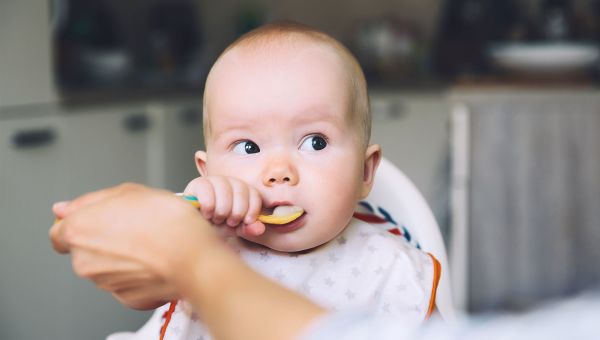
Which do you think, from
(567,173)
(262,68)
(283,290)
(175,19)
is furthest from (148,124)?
(283,290)

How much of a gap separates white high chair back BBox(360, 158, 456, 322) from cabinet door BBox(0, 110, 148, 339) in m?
1.07

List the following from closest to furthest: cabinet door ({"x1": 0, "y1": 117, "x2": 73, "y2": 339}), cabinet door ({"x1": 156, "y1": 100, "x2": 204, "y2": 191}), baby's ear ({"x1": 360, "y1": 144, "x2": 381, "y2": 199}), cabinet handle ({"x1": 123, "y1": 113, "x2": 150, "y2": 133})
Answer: baby's ear ({"x1": 360, "y1": 144, "x2": 381, "y2": 199}) → cabinet door ({"x1": 0, "y1": 117, "x2": 73, "y2": 339}) → cabinet handle ({"x1": 123, "y1": 113, "x2": 150, "y2": 133}) → cabinet door ({"x1": 156, "y1": 100, "x2": 204, "y2": 191})

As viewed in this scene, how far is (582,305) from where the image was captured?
1.16ft

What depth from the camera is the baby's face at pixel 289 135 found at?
78 cm

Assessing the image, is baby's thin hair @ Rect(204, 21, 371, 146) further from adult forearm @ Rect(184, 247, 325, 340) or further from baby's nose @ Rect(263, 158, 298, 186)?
adult forearm @ Rect(184, 247, 325, 340)

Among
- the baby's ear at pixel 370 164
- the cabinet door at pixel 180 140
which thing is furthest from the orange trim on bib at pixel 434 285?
the cabinet door at pixel 180 140

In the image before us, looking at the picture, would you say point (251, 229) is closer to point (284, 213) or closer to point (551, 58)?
point (284, 213)

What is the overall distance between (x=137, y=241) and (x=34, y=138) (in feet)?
5.06

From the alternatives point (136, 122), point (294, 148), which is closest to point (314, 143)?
point (294, 148)

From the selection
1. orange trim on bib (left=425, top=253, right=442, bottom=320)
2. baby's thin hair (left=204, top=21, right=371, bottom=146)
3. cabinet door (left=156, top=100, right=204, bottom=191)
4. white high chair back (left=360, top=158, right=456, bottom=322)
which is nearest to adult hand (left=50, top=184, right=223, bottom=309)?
baby's thin hair (left=204, top=21, right=371, bottom=146)

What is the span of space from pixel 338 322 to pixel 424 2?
3.39 meters

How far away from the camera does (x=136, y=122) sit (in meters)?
2.34

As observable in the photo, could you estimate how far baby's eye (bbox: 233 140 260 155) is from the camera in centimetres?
80

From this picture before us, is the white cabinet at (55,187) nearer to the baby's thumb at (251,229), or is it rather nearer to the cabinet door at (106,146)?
the cabinet door at (106,146)
